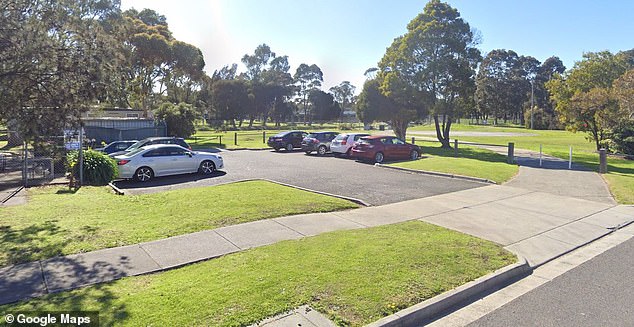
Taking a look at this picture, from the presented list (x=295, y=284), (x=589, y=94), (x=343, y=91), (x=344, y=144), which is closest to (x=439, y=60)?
(x=589, y=94)

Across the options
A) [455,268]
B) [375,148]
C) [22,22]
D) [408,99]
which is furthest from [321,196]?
[408,99]

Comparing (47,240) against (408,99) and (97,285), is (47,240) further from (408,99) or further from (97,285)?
(408,99)

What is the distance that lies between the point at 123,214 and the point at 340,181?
750 centimetres

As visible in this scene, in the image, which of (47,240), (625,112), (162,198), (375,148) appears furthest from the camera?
(625,112)

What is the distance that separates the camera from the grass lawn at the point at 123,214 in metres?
6.87

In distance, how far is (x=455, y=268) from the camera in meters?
5.81

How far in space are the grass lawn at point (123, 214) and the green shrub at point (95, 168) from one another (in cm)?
132

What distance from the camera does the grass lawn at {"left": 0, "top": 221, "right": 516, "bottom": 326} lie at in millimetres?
4285

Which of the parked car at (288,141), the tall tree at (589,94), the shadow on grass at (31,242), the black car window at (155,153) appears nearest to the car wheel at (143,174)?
the black car window at (155,153)

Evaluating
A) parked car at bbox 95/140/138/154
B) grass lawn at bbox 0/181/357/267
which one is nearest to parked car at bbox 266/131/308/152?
parked car at bbox 95/140/138/154

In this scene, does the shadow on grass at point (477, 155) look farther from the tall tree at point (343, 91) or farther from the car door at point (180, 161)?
the tall tree at point (343, 91)

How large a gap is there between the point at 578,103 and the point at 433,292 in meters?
26.6

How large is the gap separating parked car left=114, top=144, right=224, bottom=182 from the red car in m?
7.97

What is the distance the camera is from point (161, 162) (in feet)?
49.8
